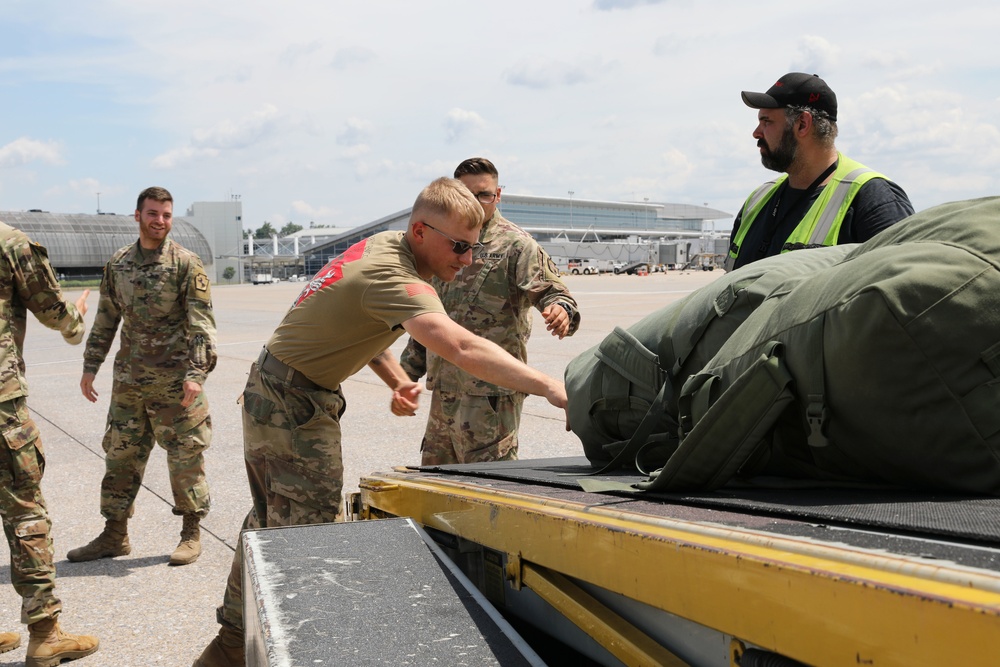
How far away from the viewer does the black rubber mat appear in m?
1.22

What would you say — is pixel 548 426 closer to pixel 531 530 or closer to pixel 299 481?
pixel 299 481

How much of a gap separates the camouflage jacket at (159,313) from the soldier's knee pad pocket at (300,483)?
5.92 ft

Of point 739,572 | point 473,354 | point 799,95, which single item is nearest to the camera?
point 739,572

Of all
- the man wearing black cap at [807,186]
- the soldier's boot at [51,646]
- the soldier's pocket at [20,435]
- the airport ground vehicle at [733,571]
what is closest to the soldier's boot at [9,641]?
the soldier's boot at [51,646]

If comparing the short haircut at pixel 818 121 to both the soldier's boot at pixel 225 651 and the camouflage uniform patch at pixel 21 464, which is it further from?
the camouflage uniform patch at pixel 21 464

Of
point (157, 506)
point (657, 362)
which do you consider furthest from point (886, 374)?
point (157, 506)

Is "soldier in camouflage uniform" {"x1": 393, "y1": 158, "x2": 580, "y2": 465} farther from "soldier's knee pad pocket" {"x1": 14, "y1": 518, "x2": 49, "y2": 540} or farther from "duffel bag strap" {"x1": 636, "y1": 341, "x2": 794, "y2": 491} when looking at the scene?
"duffel bag strap" {"x1": 636, "y1": 341, "x2": 794, "y2": 491}

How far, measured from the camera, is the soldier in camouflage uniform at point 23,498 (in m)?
3.45

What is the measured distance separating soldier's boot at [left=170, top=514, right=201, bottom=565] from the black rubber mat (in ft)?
10.1

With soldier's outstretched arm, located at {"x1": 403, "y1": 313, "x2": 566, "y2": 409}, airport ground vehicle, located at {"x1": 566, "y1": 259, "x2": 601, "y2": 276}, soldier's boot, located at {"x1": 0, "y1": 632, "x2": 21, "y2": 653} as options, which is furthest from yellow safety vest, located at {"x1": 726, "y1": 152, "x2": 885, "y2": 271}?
airport ground vehicle, located at {"x1": 566, "y1": 259, "x2": 601, "y2": 276}

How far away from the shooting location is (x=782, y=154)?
11.1 feet

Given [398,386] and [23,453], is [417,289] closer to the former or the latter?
[398,386]

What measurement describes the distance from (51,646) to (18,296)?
141 centimetres

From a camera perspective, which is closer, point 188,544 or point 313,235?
point 188,544
